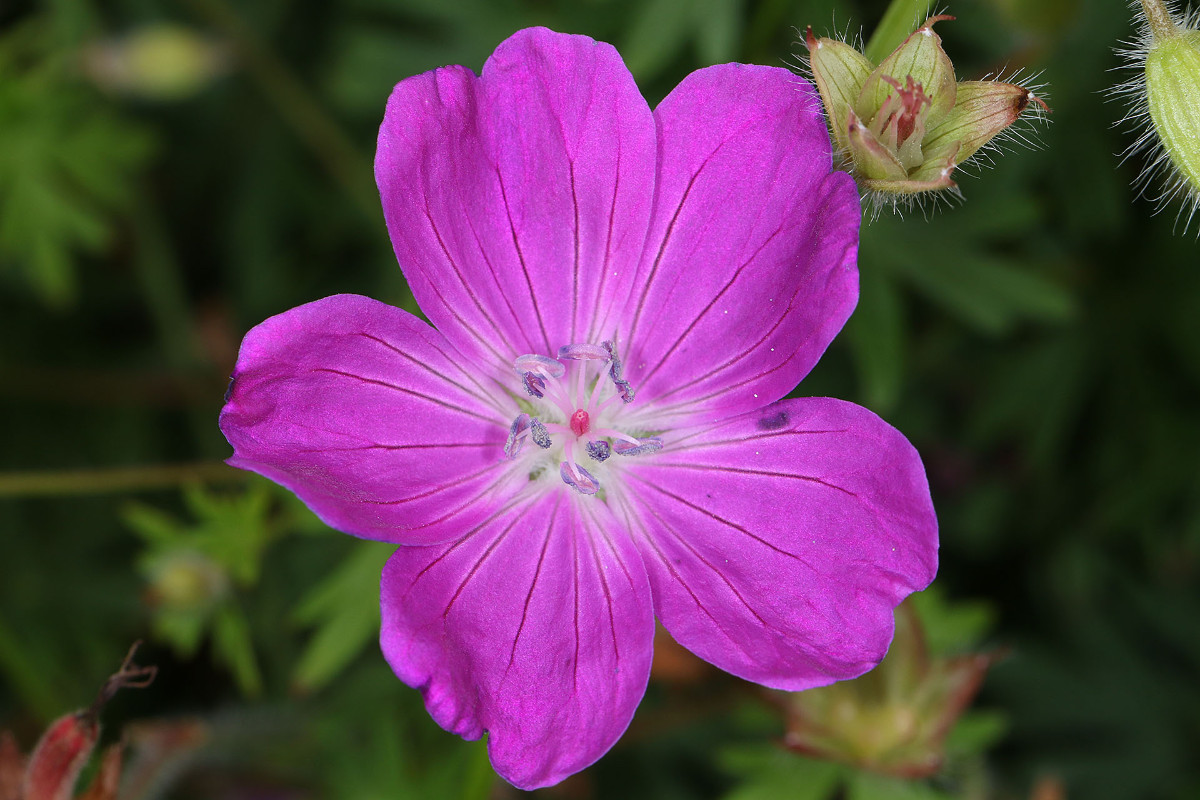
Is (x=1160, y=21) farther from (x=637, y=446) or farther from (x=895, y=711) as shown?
(x=895, y=711)

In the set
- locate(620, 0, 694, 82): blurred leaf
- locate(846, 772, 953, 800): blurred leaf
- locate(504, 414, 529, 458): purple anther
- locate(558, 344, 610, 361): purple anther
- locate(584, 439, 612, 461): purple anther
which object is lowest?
locate(846, 772, 953, 800): blurred leaf

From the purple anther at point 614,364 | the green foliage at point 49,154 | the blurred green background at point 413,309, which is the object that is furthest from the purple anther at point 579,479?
the green foliage at point 49,154

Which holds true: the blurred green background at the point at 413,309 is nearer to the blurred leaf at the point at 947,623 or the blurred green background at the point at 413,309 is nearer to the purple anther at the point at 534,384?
the blurred leaf at the point at 947,623

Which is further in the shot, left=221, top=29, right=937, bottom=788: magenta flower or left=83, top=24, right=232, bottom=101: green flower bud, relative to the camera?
left=83, top=24, right=232, bottom=101: green flower bud

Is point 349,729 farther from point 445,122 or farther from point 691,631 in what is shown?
point 445,122

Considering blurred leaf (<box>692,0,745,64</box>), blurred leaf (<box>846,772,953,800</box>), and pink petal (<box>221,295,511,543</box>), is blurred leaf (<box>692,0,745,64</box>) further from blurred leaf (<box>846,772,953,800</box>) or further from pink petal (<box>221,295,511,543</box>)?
blurred leaf (<box>846,772,953,800</box>)

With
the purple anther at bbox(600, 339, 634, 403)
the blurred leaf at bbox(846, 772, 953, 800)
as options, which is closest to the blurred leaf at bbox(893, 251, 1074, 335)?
the blurred leaf at bbox(846, 772, 953, 800)

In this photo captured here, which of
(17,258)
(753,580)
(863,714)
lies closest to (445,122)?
(753,580)
